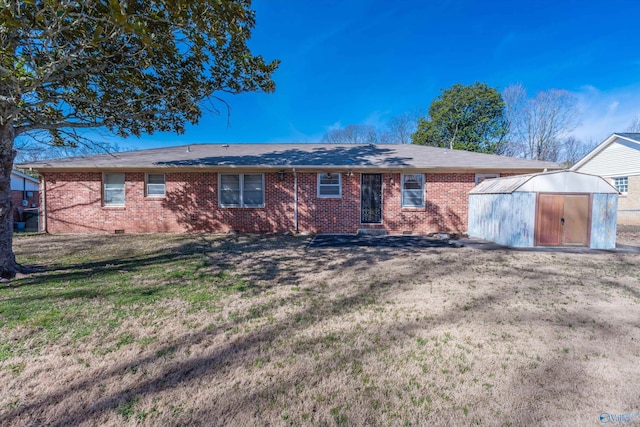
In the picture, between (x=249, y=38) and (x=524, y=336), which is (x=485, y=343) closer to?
(x=524, y=336)

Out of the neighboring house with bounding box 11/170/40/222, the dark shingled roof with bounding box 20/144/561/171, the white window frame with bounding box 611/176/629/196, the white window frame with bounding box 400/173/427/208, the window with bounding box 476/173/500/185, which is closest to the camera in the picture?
the dark shingled roof with bounding box 20/144/561/171

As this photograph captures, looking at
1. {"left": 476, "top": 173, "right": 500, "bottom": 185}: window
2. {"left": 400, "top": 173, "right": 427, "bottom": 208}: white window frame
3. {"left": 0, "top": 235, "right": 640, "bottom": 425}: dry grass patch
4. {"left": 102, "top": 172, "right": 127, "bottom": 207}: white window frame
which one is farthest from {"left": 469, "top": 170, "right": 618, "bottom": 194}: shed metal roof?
{"left": 102, "top": 172, "right": 127, "bottom": 207}: white window frame

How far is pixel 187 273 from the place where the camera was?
17.8ft

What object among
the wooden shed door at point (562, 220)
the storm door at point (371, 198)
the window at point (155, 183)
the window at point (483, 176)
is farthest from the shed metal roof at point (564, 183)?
the window at point (155, 183)

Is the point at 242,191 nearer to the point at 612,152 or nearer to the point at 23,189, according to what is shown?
the point at 612,152

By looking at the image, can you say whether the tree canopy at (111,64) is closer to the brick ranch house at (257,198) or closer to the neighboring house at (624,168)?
the brick ranch house at (257,198)

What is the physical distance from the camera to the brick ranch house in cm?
1083

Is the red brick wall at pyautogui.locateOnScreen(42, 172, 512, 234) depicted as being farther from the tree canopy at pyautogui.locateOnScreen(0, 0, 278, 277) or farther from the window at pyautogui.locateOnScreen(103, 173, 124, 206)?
the tree canopy at pyautogui.locateOnScreen(0, 0, 278, 277)

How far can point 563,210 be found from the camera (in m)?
8.00

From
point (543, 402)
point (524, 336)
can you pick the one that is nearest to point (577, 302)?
point (524, 336)

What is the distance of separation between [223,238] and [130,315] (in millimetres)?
6349

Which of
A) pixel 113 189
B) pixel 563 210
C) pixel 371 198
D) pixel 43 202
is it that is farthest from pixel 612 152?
pixel 43 202

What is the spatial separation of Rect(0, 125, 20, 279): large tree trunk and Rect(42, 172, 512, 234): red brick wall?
5752mm

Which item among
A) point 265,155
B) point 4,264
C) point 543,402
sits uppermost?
point 265,155
